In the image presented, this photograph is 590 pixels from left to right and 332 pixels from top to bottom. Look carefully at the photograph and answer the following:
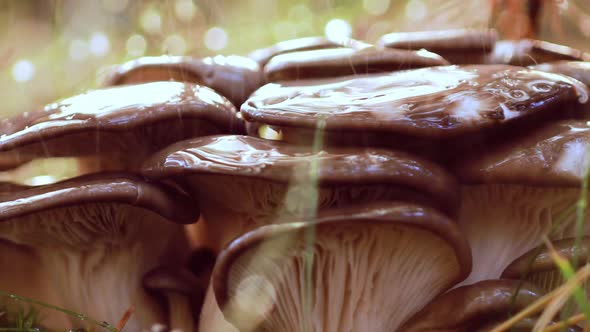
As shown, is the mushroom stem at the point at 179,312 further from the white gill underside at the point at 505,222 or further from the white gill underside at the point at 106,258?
the white gill underside at the point at 505,222

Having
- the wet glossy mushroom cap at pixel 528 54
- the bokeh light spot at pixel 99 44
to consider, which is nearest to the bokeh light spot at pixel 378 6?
the wet glossy mushroom cap at pixel 528 54

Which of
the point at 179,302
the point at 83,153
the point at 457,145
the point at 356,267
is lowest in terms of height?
the point at 179,302

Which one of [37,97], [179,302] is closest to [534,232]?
[179,302]

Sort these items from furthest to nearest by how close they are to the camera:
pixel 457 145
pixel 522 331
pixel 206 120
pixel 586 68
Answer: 1. pixel 586 68
2. pixel 206 120
3. pixel 457 145
4. pixel 522 331

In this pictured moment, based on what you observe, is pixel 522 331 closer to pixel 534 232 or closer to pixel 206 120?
pixel 534 232

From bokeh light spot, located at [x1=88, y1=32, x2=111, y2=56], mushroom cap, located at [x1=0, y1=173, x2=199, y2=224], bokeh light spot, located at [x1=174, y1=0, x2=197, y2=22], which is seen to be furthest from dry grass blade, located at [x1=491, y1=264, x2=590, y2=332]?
bokeh light spot, located at [x1=88, y1=32, x2=111, y2=56]

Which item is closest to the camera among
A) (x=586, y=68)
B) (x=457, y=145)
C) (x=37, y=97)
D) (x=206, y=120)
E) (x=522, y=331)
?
(x=522, y=331)
